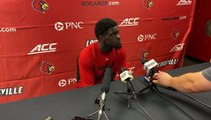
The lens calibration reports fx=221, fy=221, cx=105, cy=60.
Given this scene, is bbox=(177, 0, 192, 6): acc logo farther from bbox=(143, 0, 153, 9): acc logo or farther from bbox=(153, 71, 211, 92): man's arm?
bbox=(153, 71, 211, 92): man's arm

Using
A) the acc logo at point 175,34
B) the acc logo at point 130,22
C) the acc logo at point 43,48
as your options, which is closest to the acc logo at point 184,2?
the acc logo at point 175,34

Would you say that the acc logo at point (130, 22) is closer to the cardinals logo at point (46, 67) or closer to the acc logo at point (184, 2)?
the acc logo at point (184, 2)

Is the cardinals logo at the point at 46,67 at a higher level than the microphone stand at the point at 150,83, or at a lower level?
lower

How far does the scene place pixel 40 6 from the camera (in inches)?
75.7

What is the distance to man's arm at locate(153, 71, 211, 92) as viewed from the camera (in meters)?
1.09

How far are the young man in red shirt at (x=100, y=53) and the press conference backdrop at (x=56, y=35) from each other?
595mm

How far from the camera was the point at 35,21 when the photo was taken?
1929 mm

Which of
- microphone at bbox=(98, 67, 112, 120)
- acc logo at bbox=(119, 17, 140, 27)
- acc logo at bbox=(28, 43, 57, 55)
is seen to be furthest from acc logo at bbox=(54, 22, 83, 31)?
microphone at bbox=(98, 67, 112, 120)

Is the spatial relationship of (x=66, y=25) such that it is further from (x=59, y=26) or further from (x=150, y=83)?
(x=150, y=83)

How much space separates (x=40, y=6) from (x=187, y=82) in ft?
4.53

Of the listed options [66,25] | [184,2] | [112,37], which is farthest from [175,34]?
[112,37]

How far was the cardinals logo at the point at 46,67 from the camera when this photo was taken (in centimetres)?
211

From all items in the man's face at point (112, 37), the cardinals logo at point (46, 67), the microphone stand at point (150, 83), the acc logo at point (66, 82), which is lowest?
the acc logo at point (66, 82)

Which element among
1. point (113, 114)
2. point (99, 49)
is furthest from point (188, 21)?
point (113, 114)
